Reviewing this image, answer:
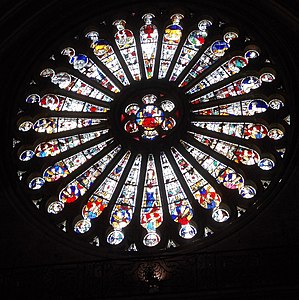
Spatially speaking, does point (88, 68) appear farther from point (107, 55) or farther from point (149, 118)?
point (149, 118)

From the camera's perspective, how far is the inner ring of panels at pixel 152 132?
45.0 feet

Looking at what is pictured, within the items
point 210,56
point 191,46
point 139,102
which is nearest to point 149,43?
point 191,46

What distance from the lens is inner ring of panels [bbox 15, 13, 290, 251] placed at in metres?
13.7

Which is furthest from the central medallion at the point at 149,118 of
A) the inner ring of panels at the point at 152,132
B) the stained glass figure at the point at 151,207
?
the stained glass figure at the point at 151,207

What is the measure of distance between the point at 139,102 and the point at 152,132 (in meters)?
0.77

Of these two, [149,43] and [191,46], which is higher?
[149,43]

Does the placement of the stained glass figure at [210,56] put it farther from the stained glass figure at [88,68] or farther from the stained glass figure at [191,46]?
the stained glass figure at [88,68]

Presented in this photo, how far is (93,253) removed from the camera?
43.0ft

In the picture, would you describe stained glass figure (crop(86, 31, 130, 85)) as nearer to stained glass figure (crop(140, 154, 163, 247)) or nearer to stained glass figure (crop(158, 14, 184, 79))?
stained glass figure (crop(158, 14, 184, 79))

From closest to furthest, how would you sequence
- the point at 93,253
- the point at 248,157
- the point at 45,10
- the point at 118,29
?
the point at 93,253 < the point at 248,157 < the point at 45,10 < the point at 118,29

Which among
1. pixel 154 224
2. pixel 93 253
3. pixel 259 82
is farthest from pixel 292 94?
pixel 93 253

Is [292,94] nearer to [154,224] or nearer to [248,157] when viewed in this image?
[248,157]

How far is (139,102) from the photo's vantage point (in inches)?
595

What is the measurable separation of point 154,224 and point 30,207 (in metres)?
2.37
